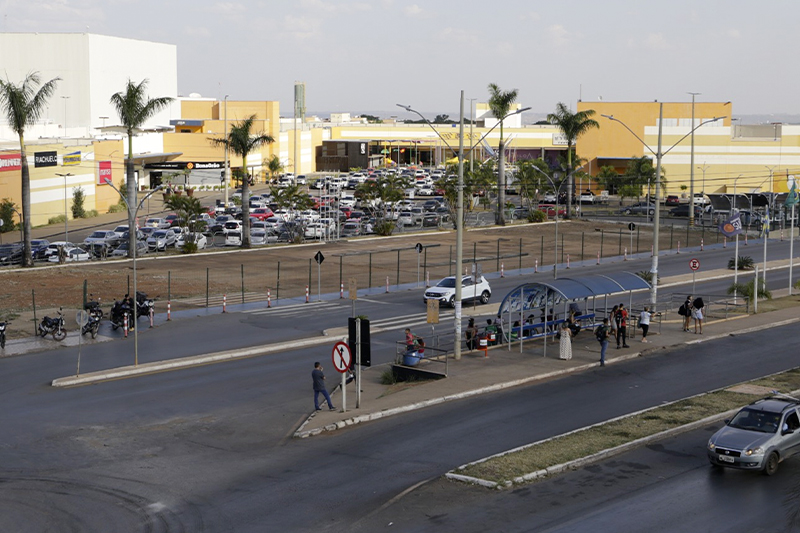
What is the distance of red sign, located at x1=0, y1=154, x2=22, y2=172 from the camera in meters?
72.8

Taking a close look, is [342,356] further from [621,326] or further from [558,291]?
[621,326]

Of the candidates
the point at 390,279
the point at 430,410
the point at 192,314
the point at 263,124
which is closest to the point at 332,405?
the point at 430,410

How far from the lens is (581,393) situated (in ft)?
83.9

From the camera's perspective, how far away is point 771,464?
1836cm

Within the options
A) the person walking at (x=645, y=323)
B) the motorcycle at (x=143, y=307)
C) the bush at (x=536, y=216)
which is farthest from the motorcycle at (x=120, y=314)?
the bush at (x=536, y=216)

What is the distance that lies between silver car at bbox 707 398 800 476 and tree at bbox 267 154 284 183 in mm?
111684

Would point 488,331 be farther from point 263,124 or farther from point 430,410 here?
point 263,124

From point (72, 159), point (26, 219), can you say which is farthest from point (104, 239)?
point (72, 159)

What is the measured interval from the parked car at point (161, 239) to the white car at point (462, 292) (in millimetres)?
24354

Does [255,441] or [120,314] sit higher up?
[120,314]

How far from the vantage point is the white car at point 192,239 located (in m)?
60.7

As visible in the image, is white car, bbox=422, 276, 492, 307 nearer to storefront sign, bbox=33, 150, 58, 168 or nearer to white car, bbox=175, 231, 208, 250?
white car, bbox=175, 231, 208, 250

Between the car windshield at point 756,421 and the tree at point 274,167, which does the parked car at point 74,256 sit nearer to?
the car windshield at point 756,421

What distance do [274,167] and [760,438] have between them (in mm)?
114300
